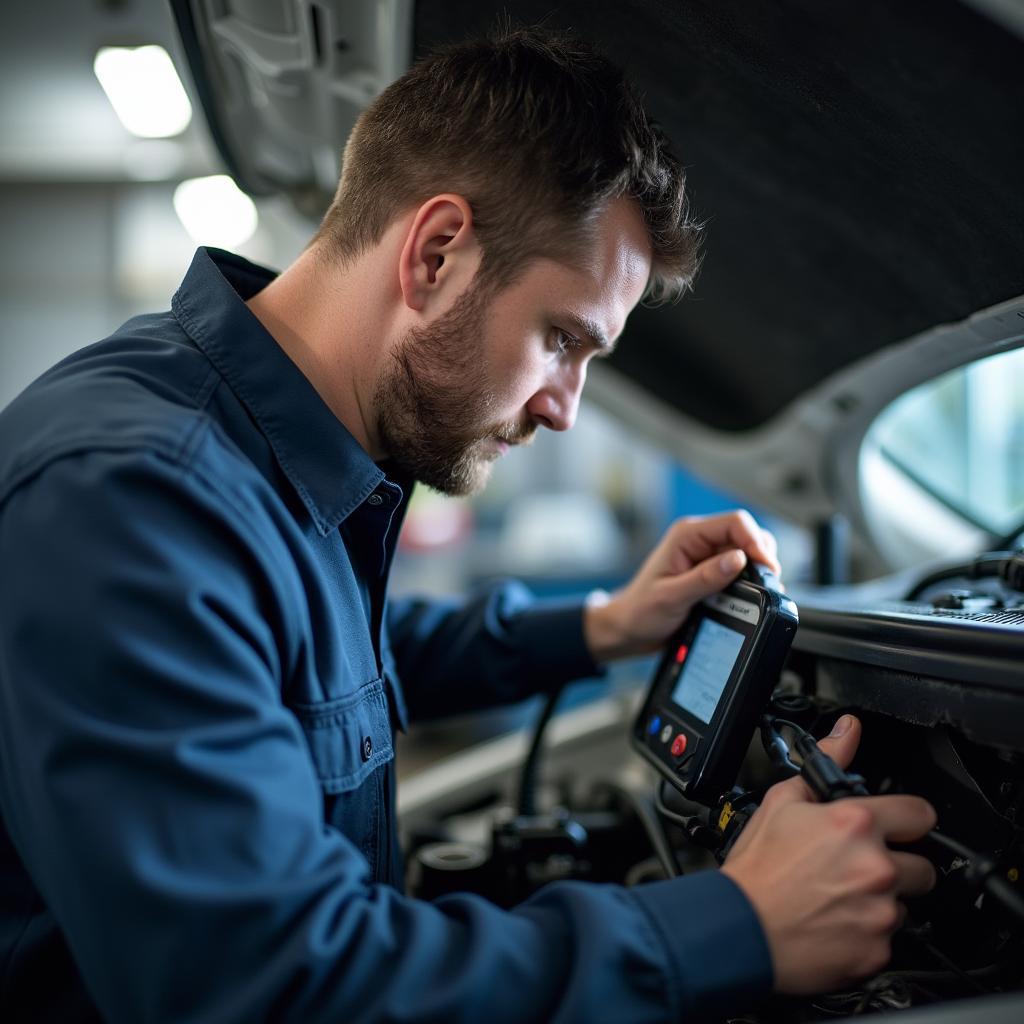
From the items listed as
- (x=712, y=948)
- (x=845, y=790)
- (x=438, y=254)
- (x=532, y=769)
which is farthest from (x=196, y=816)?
(x=532, y=769)

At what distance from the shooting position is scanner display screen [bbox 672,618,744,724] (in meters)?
0.93

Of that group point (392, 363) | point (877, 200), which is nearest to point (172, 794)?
point (392, 363)

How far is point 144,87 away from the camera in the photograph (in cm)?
244

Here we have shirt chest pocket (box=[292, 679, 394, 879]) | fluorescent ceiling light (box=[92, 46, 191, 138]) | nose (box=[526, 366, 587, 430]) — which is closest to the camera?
shirt chest pocket (box=[292, 679, 394, 879])

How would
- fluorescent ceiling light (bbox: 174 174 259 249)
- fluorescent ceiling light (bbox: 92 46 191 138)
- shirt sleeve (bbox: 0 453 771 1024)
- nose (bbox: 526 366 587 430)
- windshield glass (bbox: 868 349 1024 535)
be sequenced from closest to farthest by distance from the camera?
shirt sleeve (bbox: 0 453 771 1024)
nose (bbox: 526 366 587 430)
windshield glass (bbox: 868 349 1024 535)
fluorescent ceiling light (bbox: 92 46 191 138)
fluorescent ceiling light (bbox: 174 174 259 249)

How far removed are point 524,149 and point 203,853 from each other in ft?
2.24

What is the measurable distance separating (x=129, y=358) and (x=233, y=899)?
1.57 feet

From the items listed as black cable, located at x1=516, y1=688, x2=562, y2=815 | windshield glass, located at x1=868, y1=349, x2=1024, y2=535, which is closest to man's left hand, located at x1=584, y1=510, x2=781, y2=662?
black cable, located at x1=516, y1=688, x2=562, y2=815

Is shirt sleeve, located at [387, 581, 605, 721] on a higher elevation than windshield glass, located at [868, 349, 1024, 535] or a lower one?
lower

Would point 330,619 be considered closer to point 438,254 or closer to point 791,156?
point 438,254

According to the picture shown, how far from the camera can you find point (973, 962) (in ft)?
2.56

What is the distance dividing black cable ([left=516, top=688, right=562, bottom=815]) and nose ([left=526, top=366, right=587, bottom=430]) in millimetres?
486

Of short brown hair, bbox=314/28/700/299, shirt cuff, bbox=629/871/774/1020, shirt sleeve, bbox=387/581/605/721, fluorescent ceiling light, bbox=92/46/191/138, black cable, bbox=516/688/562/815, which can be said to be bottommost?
black cable, bbox=516/688/562/815

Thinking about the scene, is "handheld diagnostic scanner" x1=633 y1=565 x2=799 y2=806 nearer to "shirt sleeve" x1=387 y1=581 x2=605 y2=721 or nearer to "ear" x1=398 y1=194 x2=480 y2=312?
"shirt sleeve" x1=387 y1=581 x2=605 y2=721
